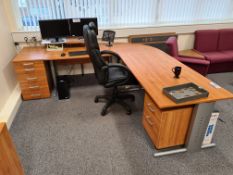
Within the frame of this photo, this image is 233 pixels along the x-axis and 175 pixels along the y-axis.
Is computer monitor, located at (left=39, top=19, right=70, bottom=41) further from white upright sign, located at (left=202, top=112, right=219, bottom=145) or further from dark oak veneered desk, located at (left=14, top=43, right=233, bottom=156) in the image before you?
white upright sign, located at (left=202, top=112, right=219, bottom=145)

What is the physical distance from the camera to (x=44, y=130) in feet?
8.02

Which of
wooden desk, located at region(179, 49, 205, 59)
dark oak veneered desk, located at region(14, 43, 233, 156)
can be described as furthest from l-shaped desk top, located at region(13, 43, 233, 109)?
wooden desk, located at region(179, 49, 205, 59)

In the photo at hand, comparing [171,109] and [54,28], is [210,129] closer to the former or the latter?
[171,109]

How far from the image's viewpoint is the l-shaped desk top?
1797mm

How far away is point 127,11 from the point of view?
367cm

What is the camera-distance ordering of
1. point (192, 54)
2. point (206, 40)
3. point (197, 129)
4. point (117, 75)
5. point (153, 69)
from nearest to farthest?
point (197, 129) < point (153, 69) < point (117, 75) < point (192, 54) < point (206, 40)

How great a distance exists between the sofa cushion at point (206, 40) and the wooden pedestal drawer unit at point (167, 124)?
8.37 feet

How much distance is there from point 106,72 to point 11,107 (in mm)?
1434

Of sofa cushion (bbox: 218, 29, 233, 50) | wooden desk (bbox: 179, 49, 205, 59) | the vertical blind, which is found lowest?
wooden desk (bbox: 179, 49, 205, 59)

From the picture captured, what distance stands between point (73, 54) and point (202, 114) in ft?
6.84

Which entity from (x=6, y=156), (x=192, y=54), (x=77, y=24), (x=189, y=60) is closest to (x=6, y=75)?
(x=77, y=24)

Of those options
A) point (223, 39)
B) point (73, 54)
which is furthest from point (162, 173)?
point (223, 39)

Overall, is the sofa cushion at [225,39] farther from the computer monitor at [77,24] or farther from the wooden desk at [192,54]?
the computer monitor at [77,24]

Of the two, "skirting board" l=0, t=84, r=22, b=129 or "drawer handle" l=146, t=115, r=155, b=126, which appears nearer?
"drawer handle" l=146, t=115, r=155, b=126
